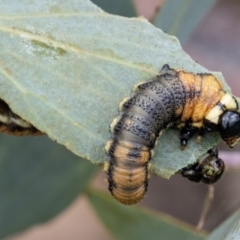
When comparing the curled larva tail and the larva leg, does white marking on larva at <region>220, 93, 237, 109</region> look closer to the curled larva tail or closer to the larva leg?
the larva leg

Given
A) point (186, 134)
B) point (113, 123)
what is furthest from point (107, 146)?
point (186, 134)

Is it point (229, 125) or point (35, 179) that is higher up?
point (229, 125)

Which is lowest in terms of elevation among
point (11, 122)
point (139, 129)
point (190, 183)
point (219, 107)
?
point (190, 183)

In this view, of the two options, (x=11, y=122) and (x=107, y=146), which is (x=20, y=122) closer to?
(x=11, y=122)

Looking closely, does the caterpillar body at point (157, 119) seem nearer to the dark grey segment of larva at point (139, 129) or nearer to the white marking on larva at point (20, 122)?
the dark grey segment of larva at point (139, 129)

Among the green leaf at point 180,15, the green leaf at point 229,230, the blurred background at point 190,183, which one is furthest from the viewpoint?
the blurred background at point 190,183

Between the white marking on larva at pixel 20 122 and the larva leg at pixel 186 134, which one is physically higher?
the larva leg at pixel 186 134

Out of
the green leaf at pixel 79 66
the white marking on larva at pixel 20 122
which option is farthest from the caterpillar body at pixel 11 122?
the green leaf at pixel 79 66

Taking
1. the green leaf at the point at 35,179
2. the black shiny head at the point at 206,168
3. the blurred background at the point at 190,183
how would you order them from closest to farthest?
the black shiny head at the point at 206,168 < the green leaf at the point at 35,179 < the blurred background at the point at 190,183
